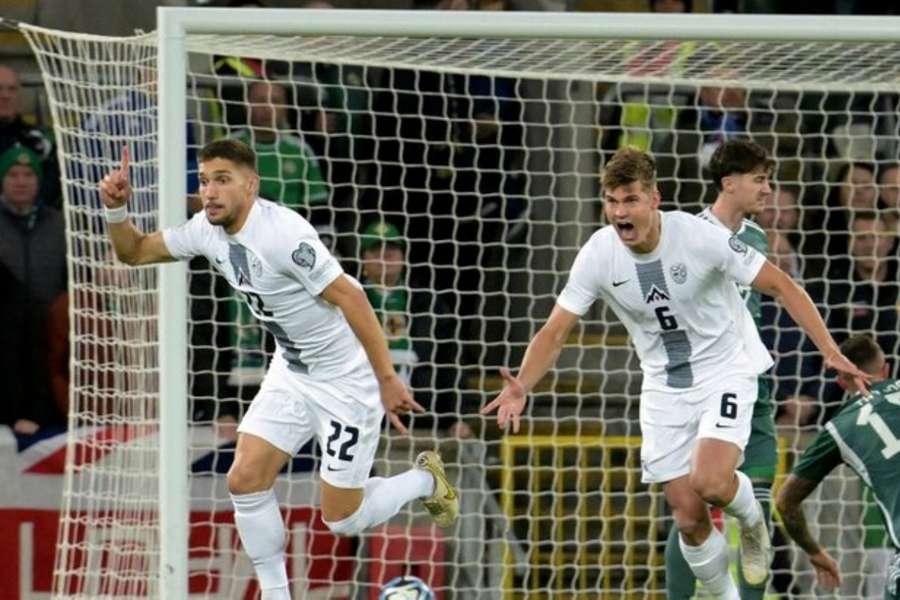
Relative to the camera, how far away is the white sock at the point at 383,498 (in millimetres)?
8211

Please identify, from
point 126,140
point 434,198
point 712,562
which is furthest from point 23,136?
point 712,562

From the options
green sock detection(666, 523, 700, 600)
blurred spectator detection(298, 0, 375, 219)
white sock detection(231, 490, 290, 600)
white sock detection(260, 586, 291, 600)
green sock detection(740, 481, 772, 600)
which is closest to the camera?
white sock detection(231, 490, 290, 600)

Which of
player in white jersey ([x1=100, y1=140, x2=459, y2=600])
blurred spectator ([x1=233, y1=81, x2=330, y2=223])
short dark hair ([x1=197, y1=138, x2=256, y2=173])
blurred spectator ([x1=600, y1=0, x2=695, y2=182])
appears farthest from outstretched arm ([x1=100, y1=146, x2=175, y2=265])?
blurred spectator ([x1=600, y1=0, x2=695, y2=182])

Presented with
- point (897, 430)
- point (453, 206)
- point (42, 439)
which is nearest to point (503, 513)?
point (453, 206)

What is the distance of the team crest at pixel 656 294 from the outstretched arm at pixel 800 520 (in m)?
0.90

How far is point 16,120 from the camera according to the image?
10211 mm

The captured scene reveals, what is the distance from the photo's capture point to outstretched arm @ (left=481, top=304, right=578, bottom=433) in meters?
7.78

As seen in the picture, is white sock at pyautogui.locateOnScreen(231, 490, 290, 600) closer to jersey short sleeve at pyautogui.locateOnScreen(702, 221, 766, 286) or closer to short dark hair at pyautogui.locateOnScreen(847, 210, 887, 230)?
jersey short sleeve at pyautogui.locateOnScreen(702, 221, 766, 286)

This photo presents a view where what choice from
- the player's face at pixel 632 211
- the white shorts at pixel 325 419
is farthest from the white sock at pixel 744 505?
the white shorts at pixel 325 419

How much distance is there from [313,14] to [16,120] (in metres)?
2.45

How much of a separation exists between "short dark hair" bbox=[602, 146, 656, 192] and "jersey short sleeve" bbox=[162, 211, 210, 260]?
1.45 metres

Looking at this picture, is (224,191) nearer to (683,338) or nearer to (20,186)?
(683,338)

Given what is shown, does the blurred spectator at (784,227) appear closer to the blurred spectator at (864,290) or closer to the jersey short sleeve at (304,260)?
the blurred spectator at (864,290)

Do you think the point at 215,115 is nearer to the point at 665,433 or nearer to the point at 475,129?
the point at 475,129
